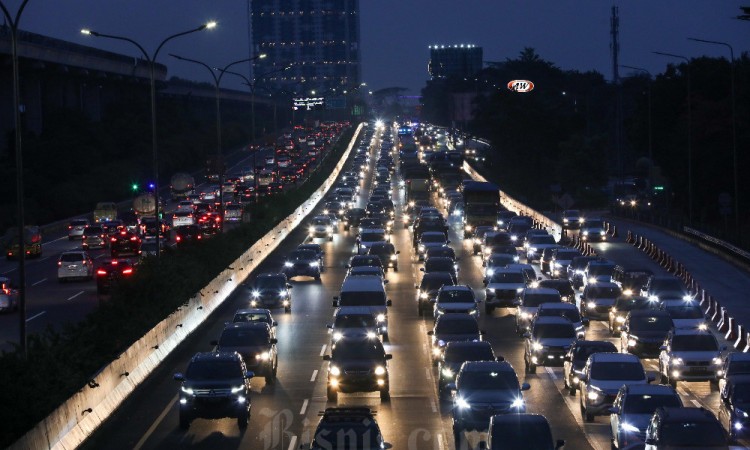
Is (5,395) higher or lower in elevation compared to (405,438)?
higher

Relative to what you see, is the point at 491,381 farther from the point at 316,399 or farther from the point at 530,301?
the point at 530,301

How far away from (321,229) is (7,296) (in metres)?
34.0

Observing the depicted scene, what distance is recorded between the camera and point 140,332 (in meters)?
32.8

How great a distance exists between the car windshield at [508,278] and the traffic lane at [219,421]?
592 centimetres

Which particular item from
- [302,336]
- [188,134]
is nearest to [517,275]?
[302,336]

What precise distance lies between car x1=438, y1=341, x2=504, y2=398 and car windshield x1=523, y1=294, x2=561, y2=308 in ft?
37.1

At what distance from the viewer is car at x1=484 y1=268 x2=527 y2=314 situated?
45531 mm

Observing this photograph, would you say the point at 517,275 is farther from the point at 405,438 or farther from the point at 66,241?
the point at 66,241

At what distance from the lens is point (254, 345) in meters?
31.3

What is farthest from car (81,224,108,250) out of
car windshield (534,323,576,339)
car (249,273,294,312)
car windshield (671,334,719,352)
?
car windshield (671,334,719,352)

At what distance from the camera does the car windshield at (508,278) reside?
152ft

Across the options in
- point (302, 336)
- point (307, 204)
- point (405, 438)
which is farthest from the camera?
point (307, 204)

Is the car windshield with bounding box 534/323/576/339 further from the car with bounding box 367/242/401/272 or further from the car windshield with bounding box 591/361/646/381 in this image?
the car with bounding box 367/242/401/272

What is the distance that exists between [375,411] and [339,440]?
8.60m
